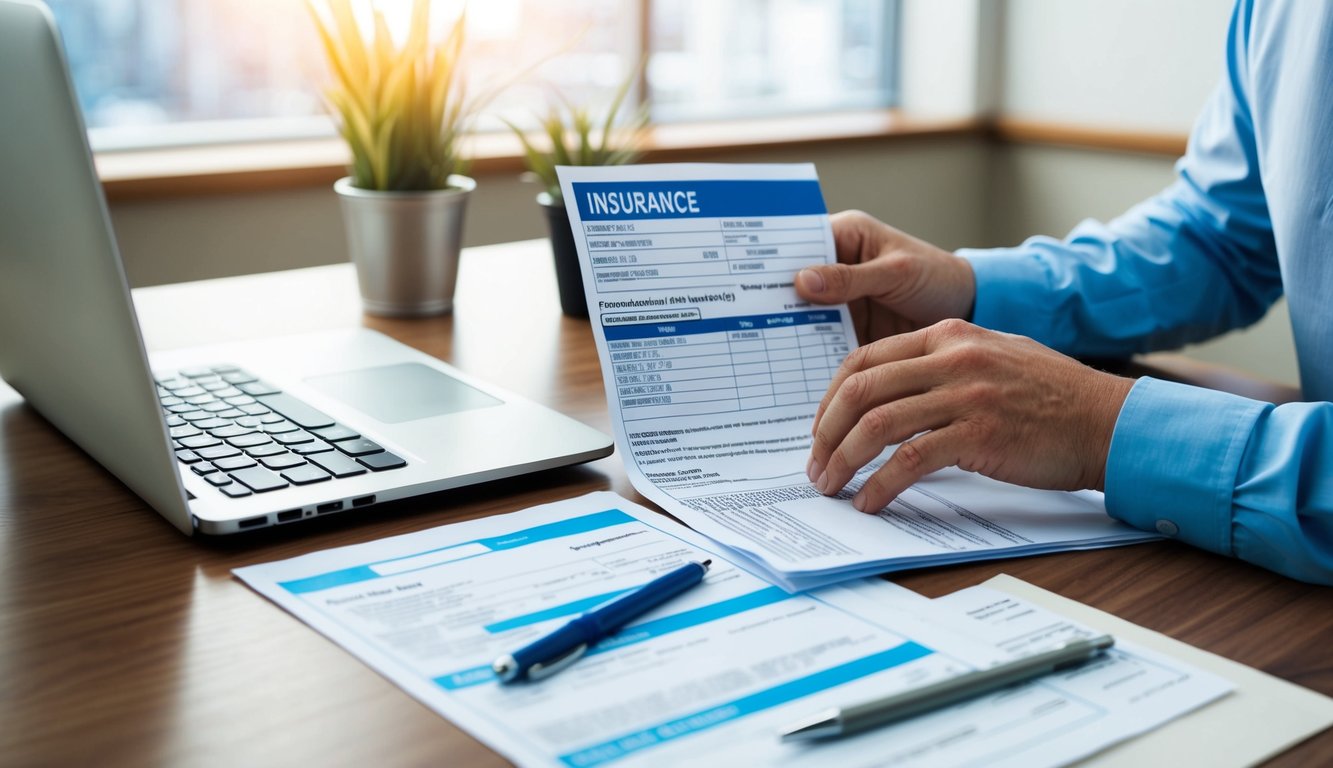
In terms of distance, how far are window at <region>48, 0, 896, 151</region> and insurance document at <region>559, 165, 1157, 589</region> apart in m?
1.02

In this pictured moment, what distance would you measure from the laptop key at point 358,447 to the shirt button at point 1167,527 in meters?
0.45

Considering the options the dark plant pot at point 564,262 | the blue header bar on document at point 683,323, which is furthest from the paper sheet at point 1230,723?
the dark plant pot at point 564,262

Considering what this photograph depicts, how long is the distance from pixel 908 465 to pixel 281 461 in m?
0.36

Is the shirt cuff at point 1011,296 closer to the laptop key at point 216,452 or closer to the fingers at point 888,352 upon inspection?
the fingers at point 888,352

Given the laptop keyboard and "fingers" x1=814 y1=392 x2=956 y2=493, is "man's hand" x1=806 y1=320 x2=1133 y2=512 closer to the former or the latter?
"fingers" x1=814 y1=392 x2=956 y2=493

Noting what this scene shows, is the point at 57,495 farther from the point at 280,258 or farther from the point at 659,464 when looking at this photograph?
the point at 280,258

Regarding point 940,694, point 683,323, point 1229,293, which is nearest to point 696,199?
point 683,323

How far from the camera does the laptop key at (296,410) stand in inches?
31.4

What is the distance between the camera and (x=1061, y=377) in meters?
0.75

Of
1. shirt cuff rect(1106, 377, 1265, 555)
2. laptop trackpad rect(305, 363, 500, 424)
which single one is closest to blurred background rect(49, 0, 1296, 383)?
laptop trackpad rect(305, 363, 500, 424)

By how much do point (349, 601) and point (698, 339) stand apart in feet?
1.06

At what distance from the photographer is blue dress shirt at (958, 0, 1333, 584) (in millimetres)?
677

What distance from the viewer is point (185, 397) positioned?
87 cm

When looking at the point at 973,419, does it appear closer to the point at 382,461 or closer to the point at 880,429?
the point at 880,429
